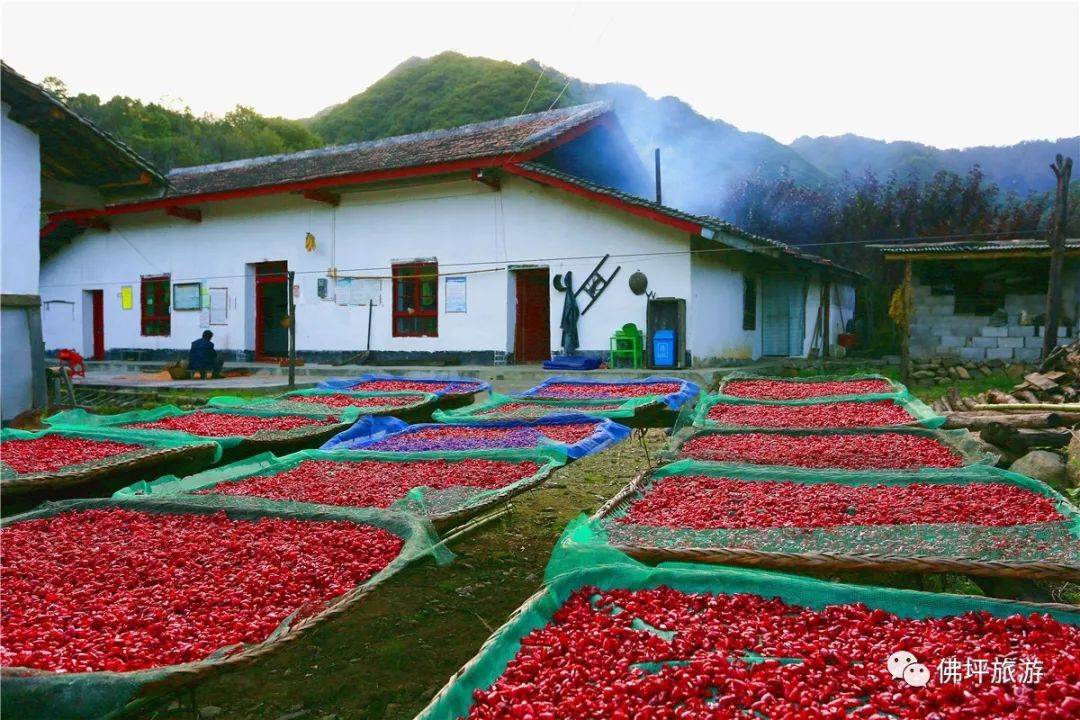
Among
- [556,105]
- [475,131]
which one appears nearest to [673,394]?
[475,131]

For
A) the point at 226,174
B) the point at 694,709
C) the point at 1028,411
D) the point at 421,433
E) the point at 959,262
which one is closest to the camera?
the point at 694,709

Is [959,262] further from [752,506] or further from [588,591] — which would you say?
[588,591]

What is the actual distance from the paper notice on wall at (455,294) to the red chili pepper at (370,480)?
964 cm

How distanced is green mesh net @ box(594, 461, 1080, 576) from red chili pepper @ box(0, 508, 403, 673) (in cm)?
107

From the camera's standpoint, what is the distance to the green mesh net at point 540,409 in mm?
5918

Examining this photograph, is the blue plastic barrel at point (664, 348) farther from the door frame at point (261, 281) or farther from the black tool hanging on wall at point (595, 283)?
the door frame at point (261, 281)

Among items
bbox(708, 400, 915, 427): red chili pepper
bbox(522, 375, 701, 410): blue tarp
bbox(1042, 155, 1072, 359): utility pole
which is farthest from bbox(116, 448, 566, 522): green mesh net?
bbox(1042, 155, 1072, 359): utility pole

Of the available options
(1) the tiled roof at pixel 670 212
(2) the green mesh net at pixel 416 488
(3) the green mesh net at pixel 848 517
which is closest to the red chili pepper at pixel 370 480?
(2) the green mesh net at pixel 416 488

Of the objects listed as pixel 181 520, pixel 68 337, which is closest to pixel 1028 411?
pixel 181 520

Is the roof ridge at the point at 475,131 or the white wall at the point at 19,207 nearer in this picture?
the white wall at the point at 19,207

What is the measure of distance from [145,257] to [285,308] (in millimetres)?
3536

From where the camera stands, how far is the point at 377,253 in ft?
48.8

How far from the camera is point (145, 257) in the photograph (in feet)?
57.7

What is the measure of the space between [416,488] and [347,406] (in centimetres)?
333
